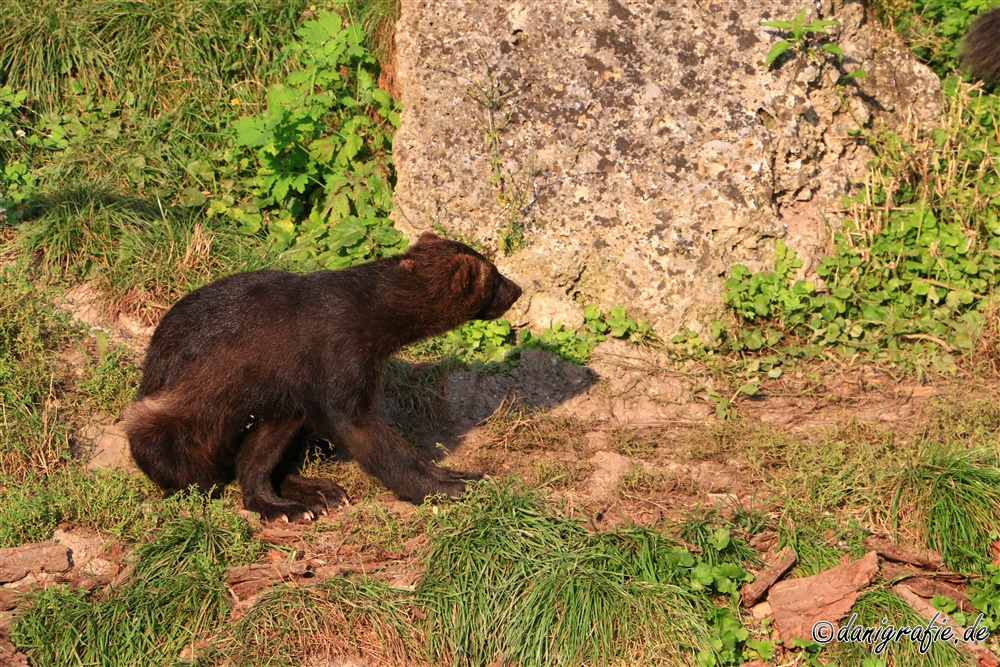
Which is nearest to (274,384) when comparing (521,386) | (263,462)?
(263,462)

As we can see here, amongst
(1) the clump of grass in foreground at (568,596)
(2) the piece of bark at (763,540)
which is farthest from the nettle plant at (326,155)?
(2) the piece of bark at (763,540)

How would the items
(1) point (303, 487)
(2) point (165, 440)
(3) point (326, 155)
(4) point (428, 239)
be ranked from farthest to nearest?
(3) point (326, 155), (4) point (428, 239), (1) point (303, 487), (2) point (165, 440)

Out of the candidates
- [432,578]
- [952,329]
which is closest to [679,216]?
[952,329]

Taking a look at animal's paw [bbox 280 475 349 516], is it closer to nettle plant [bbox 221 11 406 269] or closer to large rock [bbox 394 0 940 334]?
nettle plant [bbox 221 11 406 269]

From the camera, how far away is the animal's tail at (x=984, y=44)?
→ 328 inches

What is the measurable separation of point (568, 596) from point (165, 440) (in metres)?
2.51

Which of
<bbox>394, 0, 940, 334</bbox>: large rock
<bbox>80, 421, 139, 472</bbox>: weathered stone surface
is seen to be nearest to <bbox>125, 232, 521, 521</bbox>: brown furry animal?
<bbox>80, 421, 139, 472</bbox>: weathered stone surface

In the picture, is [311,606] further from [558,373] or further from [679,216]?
[679,216]

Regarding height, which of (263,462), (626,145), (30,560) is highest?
(626,145)

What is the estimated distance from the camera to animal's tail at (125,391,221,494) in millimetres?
6160

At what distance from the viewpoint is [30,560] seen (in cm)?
557

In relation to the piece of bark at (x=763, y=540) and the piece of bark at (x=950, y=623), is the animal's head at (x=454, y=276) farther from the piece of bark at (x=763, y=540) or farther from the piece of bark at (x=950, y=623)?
the piece of bark at (x=950, y=623)

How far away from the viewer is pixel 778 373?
7602 millimetres

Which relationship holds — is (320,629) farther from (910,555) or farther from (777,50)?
(777,50)
